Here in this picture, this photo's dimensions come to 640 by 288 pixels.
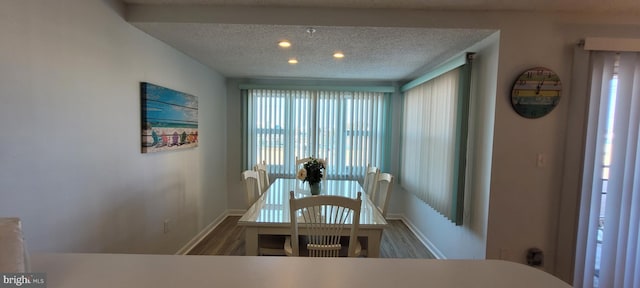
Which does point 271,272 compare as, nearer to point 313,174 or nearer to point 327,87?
point 313,174

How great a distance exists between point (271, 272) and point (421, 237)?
2990mm

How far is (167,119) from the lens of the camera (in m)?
2.44

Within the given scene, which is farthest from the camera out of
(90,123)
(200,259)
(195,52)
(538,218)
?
(195,52)

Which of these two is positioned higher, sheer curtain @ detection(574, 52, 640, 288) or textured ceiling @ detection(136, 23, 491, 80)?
textured ceiling @ detection(136, 23, 491, 80)

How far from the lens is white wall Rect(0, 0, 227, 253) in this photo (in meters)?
1.25

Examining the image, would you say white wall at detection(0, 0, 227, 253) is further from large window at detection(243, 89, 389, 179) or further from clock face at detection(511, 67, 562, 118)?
clock face at detection(511, 67, 562, 118)

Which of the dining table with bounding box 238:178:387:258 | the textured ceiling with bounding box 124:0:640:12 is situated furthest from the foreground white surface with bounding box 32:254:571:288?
the textured ceiling with bounding box 124:0:640:12

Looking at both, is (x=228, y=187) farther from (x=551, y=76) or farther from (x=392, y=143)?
(x=551, y=76)

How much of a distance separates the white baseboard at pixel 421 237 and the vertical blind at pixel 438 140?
508 millimetres

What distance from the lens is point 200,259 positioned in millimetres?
921

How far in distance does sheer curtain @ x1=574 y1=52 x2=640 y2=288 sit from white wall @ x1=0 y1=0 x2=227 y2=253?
3348 mm

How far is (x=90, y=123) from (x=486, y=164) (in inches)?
109

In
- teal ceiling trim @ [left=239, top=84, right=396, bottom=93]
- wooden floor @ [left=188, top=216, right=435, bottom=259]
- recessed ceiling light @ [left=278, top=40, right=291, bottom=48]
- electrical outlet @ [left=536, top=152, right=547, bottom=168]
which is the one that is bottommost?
wooden floor @ [left=188, top=216, right=435, bottom=259]

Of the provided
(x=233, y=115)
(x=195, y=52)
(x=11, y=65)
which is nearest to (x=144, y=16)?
(x=195, y=52)
